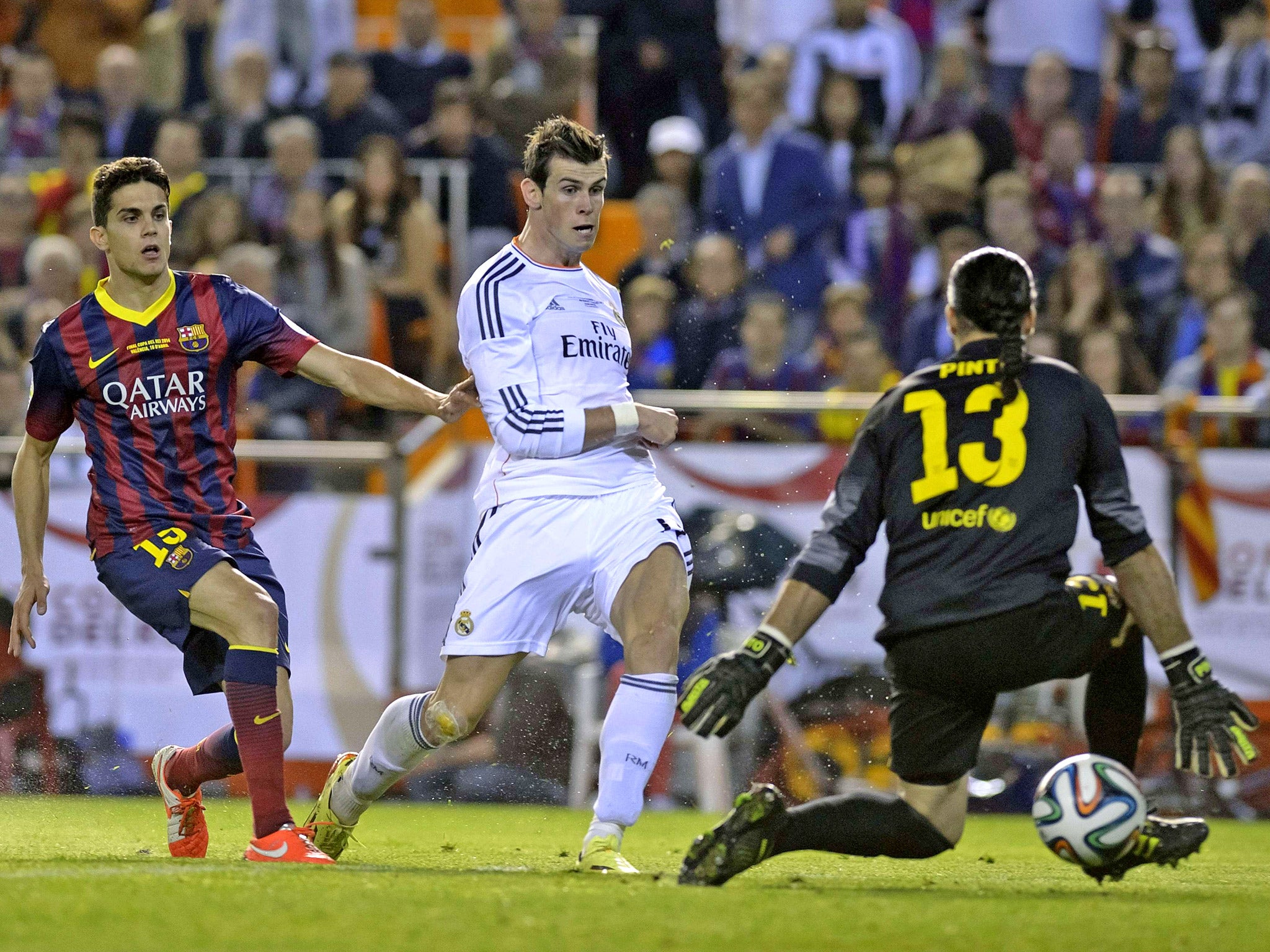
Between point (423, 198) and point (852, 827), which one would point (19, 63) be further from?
point (852, 827)

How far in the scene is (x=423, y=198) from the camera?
468 inches

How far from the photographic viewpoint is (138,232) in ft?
19.5

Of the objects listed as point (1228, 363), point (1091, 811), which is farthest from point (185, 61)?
point (1091, 811)

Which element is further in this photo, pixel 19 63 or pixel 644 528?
pixel 19 63

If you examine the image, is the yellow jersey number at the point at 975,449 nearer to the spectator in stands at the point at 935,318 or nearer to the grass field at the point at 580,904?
the grass field at the point at 580,904

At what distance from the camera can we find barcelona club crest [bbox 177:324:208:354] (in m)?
5.93

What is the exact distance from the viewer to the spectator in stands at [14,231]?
11609 mm

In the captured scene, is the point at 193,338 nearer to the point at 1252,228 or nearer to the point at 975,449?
the point at 975,449

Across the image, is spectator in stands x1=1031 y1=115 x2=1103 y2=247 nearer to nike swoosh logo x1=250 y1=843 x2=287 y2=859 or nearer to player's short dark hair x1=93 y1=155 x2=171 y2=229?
player's short dark hair x1=93 y1=155 x2=171 y2=229

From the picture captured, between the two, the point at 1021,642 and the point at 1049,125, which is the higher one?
the point at 1049,125

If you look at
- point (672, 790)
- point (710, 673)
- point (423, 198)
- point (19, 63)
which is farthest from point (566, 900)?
point (19, 63)

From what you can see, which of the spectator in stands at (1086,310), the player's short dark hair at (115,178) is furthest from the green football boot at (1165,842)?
the spectator in stands at (1086,310)

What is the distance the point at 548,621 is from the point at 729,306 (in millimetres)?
4218

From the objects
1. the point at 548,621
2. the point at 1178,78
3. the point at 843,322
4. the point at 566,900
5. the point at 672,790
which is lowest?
the point at 672,790
